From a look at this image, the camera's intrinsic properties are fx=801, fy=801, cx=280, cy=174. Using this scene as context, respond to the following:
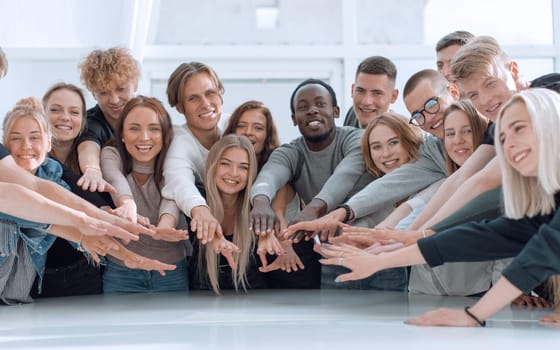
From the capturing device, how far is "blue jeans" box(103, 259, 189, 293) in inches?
150

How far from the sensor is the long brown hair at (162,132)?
3945mm

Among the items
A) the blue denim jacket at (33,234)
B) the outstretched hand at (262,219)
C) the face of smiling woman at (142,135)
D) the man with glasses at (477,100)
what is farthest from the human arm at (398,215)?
the blue denim jacket at (33,234)

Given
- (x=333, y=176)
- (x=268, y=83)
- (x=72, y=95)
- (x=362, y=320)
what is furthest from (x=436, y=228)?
(x=268, y=83)

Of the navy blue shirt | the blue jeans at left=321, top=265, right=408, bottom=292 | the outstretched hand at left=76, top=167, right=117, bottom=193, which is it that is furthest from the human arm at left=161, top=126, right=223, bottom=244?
the navy blue shirt

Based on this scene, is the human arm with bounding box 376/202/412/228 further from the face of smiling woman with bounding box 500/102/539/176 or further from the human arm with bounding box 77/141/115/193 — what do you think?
the human arm with bounding box 77/141/115/193

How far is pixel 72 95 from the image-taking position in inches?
164

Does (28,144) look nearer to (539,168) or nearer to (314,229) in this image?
(314,229)

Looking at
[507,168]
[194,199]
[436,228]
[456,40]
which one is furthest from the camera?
[456,40]

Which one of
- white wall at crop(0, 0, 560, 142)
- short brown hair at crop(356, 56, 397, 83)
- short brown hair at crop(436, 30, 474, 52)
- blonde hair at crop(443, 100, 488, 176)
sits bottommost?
blonde hair at crop(443, 100, 488, 176)

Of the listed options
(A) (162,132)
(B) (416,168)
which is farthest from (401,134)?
(A) (162,132)

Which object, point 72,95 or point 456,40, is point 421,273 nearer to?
point 456,40

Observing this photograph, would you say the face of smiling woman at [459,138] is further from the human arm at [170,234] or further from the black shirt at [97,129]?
the black shirt at [97,129]

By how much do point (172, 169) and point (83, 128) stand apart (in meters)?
0.65

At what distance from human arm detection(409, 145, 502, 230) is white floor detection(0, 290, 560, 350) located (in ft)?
1.19
